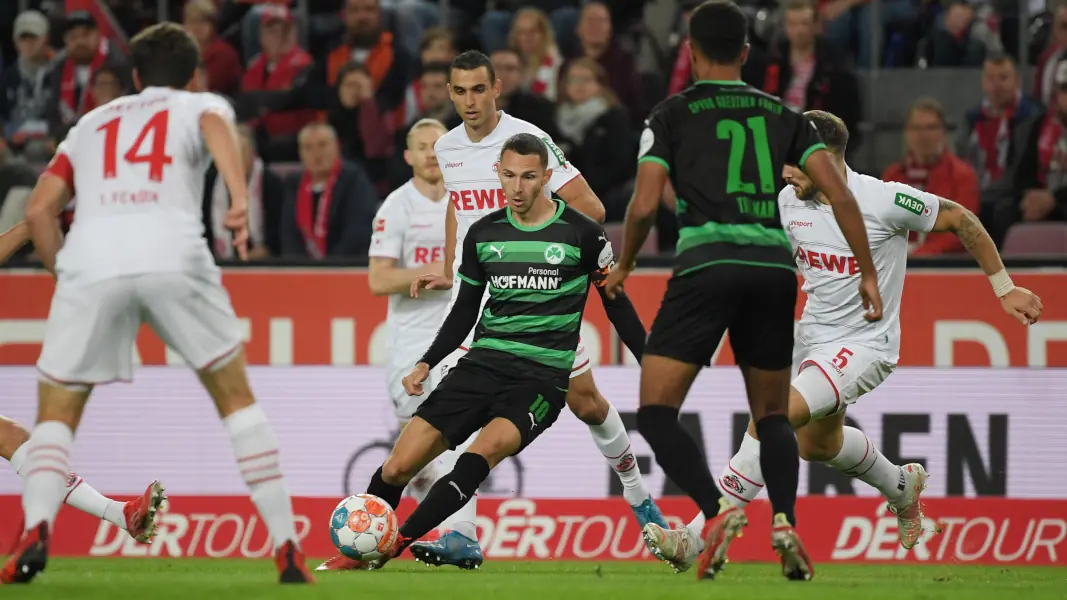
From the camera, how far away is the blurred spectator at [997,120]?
12281 millimetres

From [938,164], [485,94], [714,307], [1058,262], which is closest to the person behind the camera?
[714,307]

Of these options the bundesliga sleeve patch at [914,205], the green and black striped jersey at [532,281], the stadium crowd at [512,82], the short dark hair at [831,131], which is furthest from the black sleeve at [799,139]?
the stadium crowd at [512,82]

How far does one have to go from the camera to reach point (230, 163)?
586cm

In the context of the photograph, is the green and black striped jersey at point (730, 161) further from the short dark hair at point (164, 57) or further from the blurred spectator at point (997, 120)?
the blurred spectator at point (997, 120)

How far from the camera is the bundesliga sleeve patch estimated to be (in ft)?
26.3

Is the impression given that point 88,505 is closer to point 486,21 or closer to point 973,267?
point 973,267

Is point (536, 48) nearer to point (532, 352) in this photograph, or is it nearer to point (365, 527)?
point (532, 352)

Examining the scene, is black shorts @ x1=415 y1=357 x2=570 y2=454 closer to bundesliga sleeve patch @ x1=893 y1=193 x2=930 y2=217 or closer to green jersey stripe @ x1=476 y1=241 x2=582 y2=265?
green jersey stripe @ x1=476 y1=241 x2=582 y2=265

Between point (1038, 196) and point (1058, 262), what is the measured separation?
1933 mm

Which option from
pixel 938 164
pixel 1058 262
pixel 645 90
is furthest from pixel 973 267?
pixel 645 90

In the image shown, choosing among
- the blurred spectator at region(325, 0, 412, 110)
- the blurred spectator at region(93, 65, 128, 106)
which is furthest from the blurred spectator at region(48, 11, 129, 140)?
the blurred spectator at region(325, 0, 412, 110)

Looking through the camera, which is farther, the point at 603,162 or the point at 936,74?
the point at 936,74

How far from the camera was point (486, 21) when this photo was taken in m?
13.8

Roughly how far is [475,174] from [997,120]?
5.60 metres
